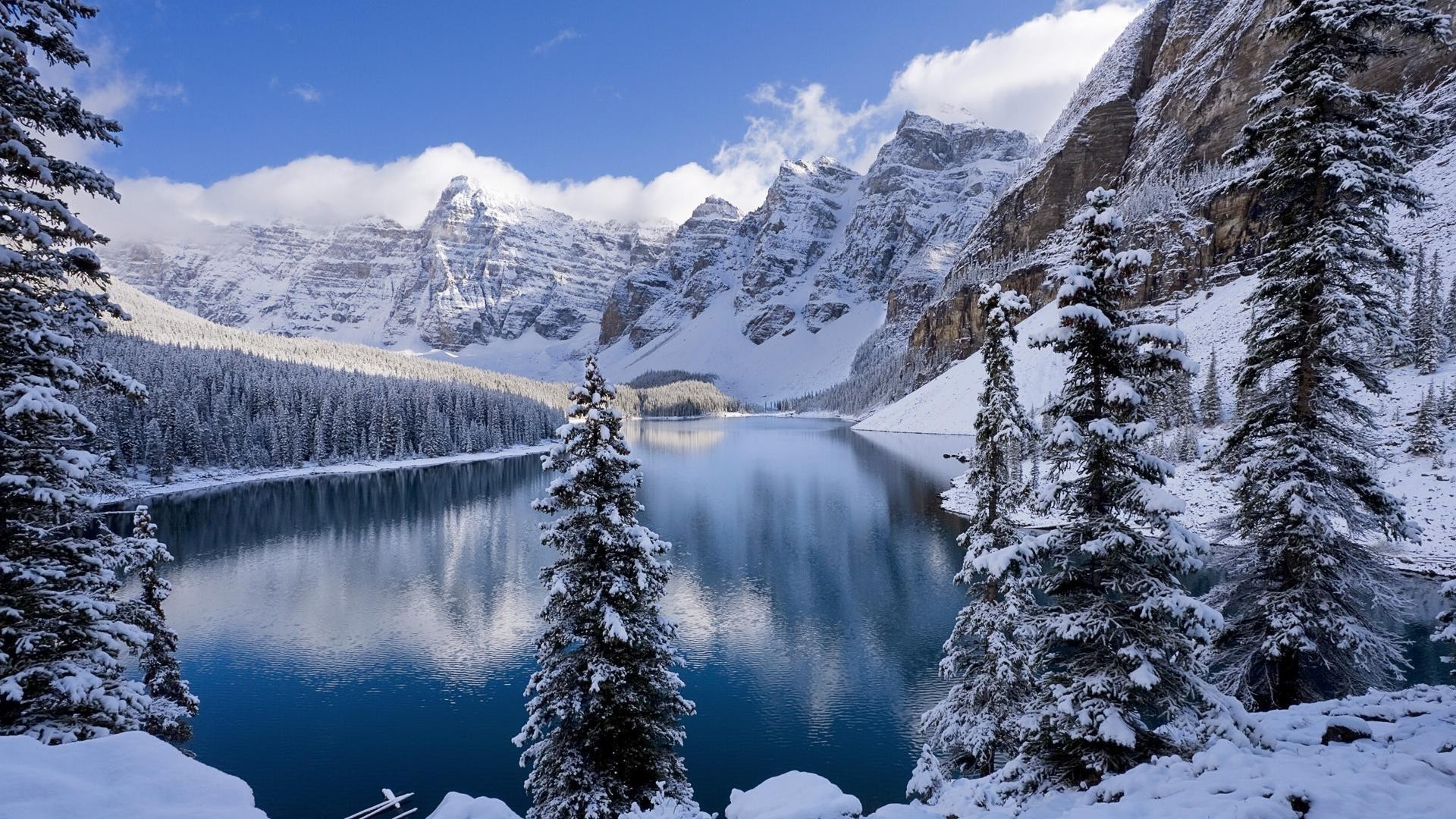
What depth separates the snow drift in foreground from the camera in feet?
18.5

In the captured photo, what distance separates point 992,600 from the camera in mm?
15828

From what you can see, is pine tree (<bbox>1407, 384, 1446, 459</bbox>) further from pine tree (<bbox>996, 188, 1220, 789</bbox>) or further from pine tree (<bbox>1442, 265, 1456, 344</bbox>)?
pine tree (<bbox>996, 188, 1220, 789</bbox>)

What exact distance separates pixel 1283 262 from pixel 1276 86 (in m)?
3.90

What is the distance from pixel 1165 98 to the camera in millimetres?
150250

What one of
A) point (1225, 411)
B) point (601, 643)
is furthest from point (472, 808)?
point (1225, 411)

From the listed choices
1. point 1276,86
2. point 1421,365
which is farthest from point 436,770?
point 1421,365

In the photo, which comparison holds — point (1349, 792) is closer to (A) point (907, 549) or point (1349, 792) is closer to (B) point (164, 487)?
(A) point (907, 549)

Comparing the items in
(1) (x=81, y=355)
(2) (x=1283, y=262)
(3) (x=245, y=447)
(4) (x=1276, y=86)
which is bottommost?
(3) (x=245, y=447)

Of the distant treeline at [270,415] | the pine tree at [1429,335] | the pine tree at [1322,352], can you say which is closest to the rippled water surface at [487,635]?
the pine tree at [1322,352]

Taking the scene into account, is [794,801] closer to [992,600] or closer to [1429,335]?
[992,600]

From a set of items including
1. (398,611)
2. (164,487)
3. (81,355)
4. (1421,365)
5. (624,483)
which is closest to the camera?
(81,355)

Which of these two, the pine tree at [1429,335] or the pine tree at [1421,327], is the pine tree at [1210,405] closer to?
the pine tree at [1421,327]

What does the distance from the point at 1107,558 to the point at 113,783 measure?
44.6 feet

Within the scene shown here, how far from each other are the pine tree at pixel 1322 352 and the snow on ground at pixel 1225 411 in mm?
916
